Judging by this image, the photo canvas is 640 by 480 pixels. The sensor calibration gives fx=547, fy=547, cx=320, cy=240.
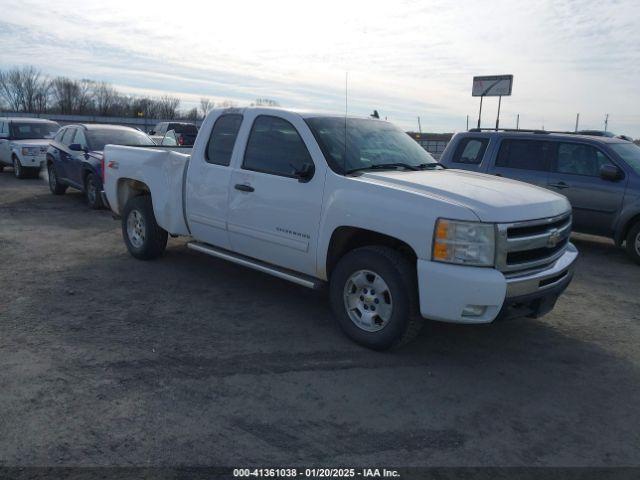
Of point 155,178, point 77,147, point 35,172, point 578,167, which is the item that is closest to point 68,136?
point 77,147

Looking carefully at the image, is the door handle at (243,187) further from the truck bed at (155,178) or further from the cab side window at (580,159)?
the cab side window at (580,159)

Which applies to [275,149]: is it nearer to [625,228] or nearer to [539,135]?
[539,135]

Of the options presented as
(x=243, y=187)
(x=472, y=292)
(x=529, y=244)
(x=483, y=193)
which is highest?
(x=483, y=193)

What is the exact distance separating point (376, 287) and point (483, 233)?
38.5 inches

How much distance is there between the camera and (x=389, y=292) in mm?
4301

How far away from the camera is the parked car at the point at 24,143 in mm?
16203

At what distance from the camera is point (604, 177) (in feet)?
27.1

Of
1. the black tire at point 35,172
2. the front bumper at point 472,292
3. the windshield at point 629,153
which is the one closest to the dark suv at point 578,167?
the windshield at point 629,153

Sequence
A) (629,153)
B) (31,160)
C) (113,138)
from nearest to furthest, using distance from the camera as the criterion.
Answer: (629,153) → (113,138) → (31,160)

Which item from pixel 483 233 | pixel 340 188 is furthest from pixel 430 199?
pixel 340 188

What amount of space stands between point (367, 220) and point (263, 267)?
140 centimetres

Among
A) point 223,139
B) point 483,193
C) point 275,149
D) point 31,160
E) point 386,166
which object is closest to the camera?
point 483,193

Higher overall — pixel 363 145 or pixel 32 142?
pixel 363 145

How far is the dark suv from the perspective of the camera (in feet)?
26.7
